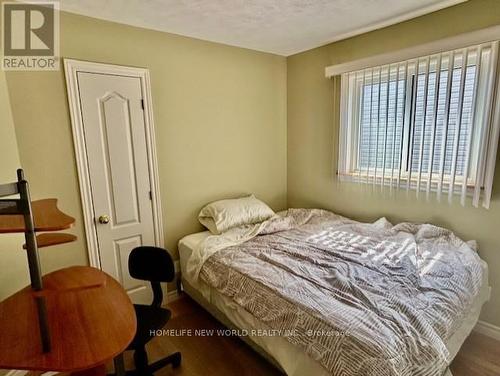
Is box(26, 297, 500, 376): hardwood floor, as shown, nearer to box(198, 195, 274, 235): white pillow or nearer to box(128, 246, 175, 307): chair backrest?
box(128, 246, 175, 307): chair backrest

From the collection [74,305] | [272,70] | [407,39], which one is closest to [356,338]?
[74,305]

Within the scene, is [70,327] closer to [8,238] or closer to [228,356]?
[8,238]

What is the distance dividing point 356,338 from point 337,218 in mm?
1726

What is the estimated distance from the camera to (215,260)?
2170 millimetres

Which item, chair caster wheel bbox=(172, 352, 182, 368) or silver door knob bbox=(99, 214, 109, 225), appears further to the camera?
silver door knob bbox=(99, 214, 109, 225)

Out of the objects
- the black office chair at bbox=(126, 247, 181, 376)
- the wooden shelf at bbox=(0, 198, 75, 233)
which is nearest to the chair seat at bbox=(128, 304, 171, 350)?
the black office chair at bbox=(126, 247, 181, 376)

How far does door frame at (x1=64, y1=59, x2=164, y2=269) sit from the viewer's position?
2078 mm

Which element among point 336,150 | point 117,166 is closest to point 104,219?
point 117,166

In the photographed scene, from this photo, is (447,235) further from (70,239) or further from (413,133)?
(70,239)

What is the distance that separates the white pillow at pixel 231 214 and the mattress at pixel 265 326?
0.17 meters

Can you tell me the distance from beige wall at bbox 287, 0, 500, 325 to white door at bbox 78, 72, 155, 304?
1799 millimetres

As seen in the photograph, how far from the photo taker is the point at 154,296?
191 cm

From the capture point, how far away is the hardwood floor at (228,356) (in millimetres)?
1895

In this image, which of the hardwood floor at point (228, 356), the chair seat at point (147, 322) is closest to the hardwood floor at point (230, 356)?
the hardwood floor at point (228, 356)
